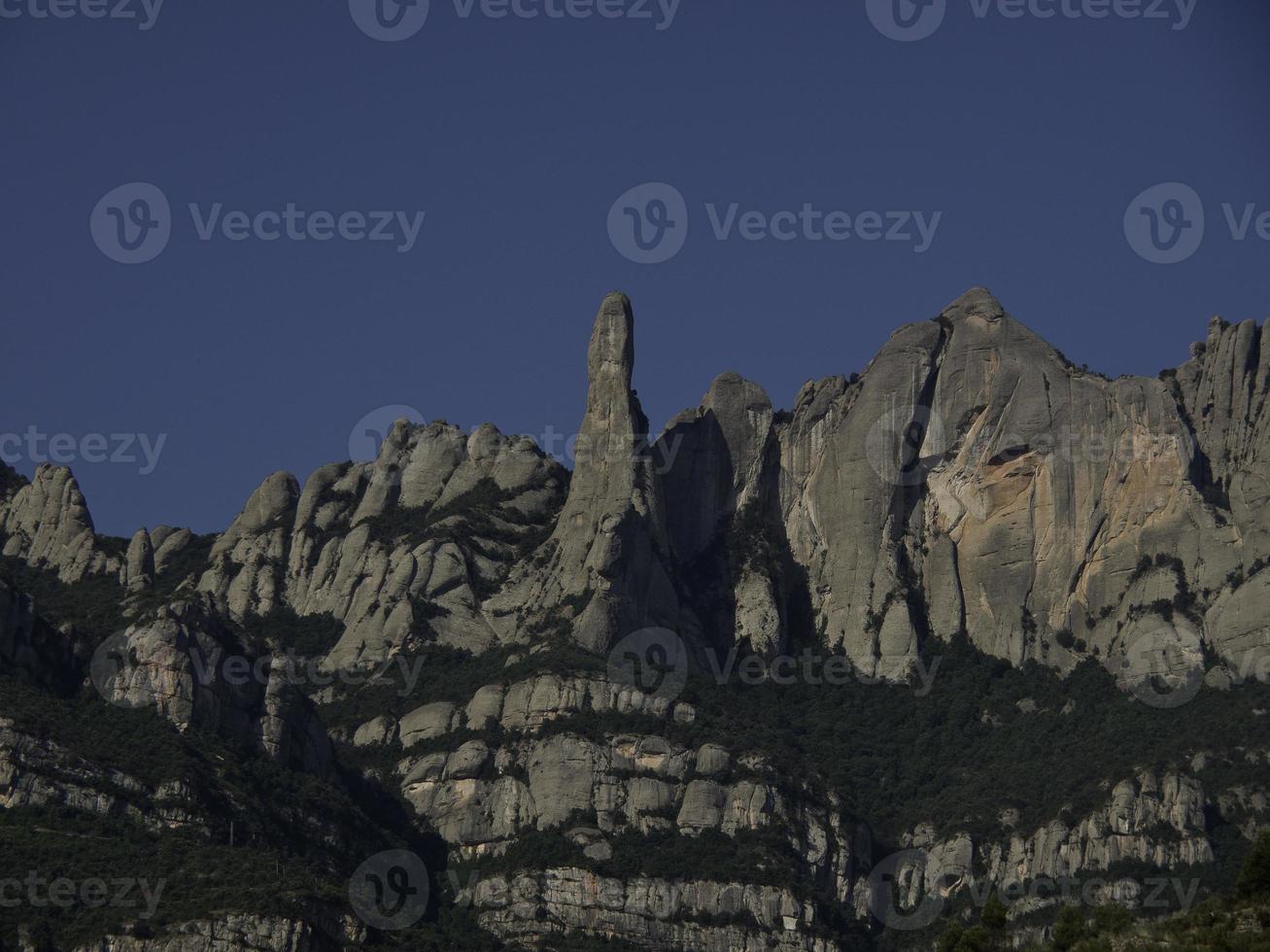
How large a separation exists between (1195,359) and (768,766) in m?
45.3

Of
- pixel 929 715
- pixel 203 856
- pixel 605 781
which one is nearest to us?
pixel 203 856

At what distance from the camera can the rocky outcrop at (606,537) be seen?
6442 inches

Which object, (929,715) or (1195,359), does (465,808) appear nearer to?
(929,715)

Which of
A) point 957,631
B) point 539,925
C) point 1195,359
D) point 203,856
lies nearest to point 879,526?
point 957,631

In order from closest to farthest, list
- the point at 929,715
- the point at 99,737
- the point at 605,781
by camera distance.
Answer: the point at 99,737, the point at 605,781, the point at 929,715

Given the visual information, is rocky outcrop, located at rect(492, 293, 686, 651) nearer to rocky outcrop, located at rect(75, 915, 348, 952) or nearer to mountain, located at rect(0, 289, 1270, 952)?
mountain, located at rect(0, 289, 1270, 952)

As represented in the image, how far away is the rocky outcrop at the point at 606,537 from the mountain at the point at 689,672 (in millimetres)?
268

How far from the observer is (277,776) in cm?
14562
